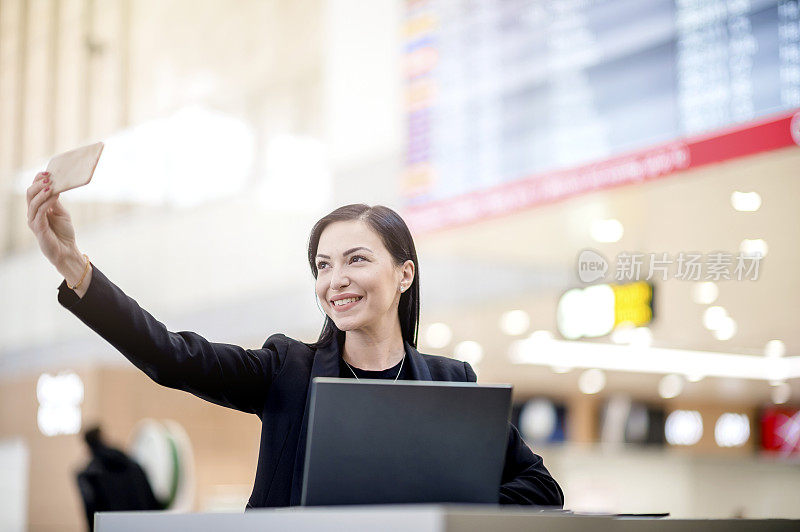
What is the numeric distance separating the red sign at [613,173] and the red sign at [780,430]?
8.37 m

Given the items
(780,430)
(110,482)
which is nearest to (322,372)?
(110,482)

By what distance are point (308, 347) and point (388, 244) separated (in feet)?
0.78

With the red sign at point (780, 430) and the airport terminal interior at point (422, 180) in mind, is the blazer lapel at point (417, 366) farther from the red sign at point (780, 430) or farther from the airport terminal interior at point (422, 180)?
the red sign at point (780, 430)

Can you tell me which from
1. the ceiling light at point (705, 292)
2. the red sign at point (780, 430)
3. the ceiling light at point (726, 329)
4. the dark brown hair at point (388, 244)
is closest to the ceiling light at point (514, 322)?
the ceiling light at point (726, 329)

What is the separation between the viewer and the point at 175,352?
1.66 m

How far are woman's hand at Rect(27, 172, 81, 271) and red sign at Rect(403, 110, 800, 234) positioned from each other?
9.88 ft

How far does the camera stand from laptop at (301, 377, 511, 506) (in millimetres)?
1439

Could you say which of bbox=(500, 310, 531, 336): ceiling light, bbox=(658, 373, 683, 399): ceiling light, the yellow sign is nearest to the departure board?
the yellow sign

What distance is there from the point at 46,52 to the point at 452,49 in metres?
2.04

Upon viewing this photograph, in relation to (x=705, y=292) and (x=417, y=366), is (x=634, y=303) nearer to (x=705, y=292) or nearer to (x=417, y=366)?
(x=705, y=292)

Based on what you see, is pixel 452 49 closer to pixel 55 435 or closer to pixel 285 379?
pixel 285 379

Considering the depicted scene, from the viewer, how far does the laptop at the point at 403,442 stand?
4.72 ft

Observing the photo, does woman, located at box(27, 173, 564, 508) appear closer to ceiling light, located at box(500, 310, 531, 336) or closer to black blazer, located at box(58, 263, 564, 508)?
black blazer, located at box(58, 263, 564, 508)

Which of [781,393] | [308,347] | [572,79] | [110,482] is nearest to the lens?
[308,347]
